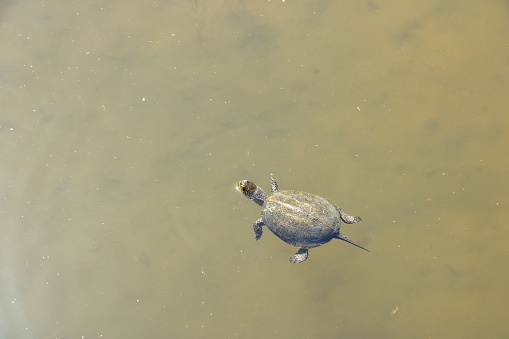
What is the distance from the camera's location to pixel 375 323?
470 cm

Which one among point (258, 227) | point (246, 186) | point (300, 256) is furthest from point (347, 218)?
point (246, 186)

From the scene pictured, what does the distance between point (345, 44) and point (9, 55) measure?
13.6 feet

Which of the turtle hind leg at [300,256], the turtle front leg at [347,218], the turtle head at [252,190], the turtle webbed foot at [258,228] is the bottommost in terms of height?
the turtle hind leg at [300,256]

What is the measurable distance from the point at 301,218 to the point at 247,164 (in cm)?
103

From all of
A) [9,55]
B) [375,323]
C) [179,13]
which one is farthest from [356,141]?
[9,55]

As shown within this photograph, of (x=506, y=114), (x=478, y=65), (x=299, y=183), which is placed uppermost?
(x=478, y=65)

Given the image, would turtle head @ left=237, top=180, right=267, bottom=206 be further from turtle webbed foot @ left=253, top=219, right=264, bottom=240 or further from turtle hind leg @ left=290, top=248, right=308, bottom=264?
turtle hind leg @ left=290, top=248, right=308, bottom=264

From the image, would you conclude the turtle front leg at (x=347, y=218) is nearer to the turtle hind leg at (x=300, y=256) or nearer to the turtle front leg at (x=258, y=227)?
the turtle hind leg at (x=300, y=256)

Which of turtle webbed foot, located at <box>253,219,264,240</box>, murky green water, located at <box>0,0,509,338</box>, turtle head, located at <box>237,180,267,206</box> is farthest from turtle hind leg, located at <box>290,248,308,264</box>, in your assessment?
turtle head, located at <box>237,180,267,206</box>

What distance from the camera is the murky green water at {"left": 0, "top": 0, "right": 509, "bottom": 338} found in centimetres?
477

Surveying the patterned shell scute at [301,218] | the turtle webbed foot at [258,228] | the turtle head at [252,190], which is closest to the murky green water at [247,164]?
the turtle webbed foot at [258,228]

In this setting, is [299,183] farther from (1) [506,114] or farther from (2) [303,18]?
(1) [506,114]

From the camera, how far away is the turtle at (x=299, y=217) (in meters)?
4.39

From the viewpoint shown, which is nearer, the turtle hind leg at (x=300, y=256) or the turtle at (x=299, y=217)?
the turtle at (x=299, y=217)
